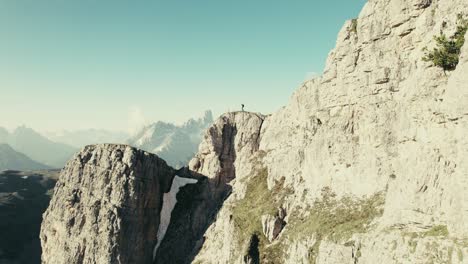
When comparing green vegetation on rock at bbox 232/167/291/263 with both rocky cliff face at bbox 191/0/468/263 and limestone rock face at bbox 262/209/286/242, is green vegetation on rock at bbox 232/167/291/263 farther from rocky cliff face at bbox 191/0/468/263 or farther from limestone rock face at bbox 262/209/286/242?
limestone rock face at bbox 262/209/286/242

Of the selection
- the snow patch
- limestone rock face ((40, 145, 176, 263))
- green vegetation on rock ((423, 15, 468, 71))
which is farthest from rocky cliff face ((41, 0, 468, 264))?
the snow patch

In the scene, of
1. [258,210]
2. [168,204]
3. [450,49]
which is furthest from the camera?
[168,204]

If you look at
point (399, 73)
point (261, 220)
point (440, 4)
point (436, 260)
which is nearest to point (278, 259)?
point (261, 220)

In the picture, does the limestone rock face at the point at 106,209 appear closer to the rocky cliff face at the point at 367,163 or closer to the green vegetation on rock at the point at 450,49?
the rocky cliff face at the point at 367,163

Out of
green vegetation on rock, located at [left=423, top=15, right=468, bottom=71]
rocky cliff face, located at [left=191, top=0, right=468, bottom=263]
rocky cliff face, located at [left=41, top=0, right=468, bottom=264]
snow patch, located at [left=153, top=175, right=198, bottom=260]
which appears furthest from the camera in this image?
snow patch, located at [left=153, top=175, right=198, bottom=260]

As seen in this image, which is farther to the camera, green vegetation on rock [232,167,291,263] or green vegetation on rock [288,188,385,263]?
green vegetation on rock [232,167,291,263]

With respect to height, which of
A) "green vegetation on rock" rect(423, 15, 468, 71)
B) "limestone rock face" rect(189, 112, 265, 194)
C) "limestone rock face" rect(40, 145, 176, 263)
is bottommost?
"limestone rock face" rect(40, 145, 176, 263)

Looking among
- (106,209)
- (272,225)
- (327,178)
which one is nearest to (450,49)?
(327,178)

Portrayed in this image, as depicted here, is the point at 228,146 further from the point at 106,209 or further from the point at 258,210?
the point at 106,209

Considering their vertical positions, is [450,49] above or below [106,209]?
above
